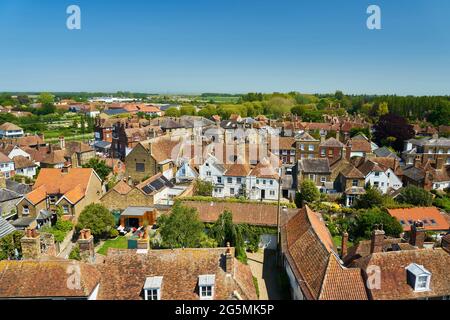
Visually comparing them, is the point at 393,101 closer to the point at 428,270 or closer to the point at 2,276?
the point at 428,270

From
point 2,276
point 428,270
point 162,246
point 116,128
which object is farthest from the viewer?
point 116,128

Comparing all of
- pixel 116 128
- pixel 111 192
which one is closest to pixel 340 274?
pixel 111 192

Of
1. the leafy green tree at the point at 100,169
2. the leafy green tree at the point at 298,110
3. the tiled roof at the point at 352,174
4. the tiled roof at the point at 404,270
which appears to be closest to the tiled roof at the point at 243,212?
the tiled roof at the point at 404,270

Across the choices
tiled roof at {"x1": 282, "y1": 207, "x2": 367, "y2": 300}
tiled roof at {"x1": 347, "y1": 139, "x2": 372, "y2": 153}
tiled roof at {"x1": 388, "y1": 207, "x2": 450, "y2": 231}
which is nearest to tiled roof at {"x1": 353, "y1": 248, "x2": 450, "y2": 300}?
tiled roof at {"x1": 282, "y1": 207, "x2": 367, "y2": 300}

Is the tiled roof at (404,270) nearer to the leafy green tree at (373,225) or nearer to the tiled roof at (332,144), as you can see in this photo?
the leafy green tree at (373,225)

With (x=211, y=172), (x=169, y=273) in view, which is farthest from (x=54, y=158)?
(x=169, y=273)
